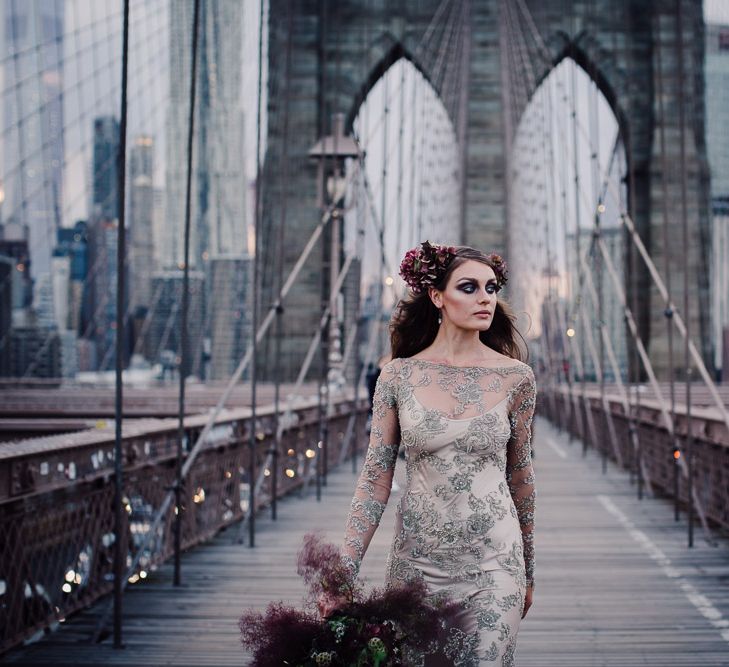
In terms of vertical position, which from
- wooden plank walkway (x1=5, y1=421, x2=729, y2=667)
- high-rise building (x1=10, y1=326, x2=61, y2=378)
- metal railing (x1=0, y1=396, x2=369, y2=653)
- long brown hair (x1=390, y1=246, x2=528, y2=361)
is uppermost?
high-rise building (x1=10, y1=326, x2=61, y2=378)

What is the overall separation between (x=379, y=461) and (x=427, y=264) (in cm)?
43

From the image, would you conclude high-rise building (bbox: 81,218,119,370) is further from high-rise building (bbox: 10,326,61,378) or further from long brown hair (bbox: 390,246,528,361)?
long brown hair (bbox: 390,246,528,361)

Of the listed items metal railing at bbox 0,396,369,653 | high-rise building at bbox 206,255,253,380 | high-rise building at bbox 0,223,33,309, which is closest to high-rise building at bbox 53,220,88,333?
high-rise building at bbox 0,223,33,309

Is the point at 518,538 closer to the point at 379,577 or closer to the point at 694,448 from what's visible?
the point at 379,577

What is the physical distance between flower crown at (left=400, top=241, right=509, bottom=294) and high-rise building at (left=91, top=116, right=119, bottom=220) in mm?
11697

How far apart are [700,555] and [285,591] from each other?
8.29 ft

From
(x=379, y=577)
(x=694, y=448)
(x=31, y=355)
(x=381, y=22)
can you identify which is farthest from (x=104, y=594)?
(x=381, y=22)

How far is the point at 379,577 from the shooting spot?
5.73 m

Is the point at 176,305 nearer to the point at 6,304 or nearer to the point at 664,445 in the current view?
the point at 6,304

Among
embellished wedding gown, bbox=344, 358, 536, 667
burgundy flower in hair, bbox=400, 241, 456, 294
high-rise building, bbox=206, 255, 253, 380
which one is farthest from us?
high-rise building, bbox=206, 255, 253, 380

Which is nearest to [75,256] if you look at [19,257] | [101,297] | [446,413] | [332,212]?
[101,297]

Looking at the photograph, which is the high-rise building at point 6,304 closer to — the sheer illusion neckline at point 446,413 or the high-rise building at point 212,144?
the high-rise building at point 212,144

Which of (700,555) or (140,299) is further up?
(140,299)

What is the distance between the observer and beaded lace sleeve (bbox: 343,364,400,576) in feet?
7.66
